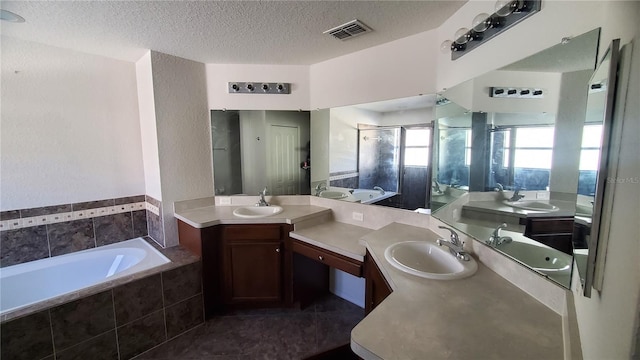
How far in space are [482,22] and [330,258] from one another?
169 cm

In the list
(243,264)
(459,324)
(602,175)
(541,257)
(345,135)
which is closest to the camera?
(602,175)

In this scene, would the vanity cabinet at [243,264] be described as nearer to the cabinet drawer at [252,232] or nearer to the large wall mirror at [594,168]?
the cabinet drawer at [252,232]

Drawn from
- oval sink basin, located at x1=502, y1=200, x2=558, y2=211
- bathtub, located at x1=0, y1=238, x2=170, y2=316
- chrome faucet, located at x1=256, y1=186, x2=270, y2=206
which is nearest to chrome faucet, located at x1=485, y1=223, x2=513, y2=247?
oval sink basin, located at x1=502, y1=200, x2=558, y2=211

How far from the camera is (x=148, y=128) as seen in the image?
2428 mm

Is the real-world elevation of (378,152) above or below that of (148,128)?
below

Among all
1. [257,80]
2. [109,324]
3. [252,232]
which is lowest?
[109,324]

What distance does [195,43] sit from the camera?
208cm

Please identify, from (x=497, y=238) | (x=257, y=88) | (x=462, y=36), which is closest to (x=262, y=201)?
(x=257, y=88)

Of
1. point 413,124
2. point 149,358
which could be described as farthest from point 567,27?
point 149,358

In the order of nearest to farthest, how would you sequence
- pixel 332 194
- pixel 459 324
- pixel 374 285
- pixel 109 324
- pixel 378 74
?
pixel 459 324 < pixel 374 285 < pixel 109 324 < pixel 378 74 < pixel 332 194

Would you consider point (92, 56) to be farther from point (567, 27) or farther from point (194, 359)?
point (567, 27)

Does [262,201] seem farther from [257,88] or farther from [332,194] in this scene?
[257,88]

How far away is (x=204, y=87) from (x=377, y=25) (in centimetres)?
176

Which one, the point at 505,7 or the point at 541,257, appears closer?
the point at 541,257
